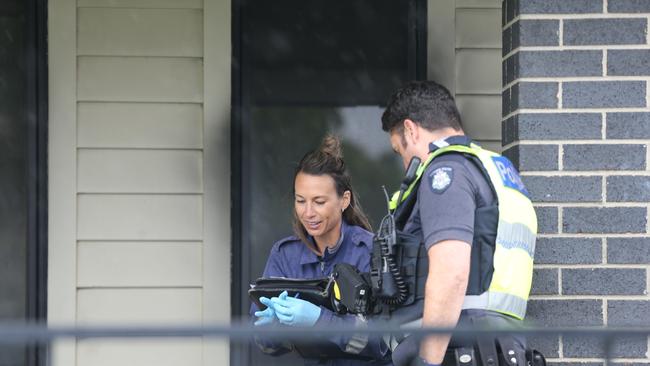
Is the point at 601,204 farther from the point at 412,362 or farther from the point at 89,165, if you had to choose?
the point at 89,165

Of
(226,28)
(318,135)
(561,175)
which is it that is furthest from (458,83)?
(561,175)

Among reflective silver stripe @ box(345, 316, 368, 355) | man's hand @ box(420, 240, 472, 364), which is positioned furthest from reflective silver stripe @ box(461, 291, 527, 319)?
reflective silver stripe @ box(345, 316, 368, 355)

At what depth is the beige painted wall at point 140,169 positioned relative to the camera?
18.8ft

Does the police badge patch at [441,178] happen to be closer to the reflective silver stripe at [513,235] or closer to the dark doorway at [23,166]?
the reflective silver stripe at [513,235]

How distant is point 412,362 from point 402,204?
0.53 metres

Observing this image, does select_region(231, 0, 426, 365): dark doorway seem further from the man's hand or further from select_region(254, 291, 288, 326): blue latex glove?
the man's hand

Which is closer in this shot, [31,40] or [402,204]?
[402,204]

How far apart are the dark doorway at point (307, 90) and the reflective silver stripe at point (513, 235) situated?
2377mm

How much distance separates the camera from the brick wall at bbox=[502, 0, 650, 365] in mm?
4266

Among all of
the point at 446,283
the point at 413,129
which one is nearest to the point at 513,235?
the point at 446,283

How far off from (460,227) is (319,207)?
1.02m

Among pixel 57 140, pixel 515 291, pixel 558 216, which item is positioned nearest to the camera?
pixel 515 291

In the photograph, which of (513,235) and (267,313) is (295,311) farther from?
(513,235)

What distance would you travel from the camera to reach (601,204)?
4.28m
